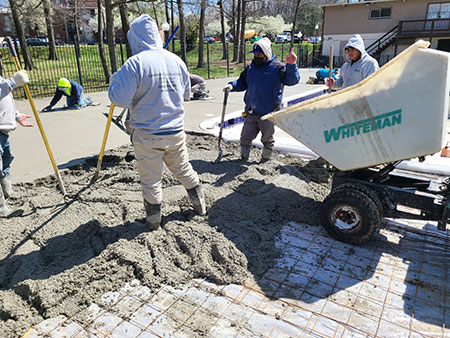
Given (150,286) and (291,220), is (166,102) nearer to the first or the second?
(150,286)

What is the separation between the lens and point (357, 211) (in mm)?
3008

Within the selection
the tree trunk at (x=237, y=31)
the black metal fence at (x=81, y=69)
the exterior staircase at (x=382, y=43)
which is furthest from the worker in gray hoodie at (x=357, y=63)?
the exterior staircase at (x=382, y=43)

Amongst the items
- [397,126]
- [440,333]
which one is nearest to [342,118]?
[397,126]

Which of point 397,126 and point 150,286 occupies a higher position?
point 397,126

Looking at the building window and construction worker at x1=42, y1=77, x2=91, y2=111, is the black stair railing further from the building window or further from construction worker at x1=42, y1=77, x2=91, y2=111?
construction worker at x1=42, y1=77, x2=91, y2=111

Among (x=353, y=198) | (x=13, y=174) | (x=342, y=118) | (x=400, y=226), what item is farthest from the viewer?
(x=13, y=174)

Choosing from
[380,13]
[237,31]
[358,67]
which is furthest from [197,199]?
[380,13]

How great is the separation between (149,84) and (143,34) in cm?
43

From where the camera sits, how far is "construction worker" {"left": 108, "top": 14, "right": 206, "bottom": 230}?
8.88 feet

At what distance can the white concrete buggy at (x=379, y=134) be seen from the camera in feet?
8.05

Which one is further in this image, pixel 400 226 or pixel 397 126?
pixel 400 226

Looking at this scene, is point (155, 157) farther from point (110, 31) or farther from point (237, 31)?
point (237, 31)

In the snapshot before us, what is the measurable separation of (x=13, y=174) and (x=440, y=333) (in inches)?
188

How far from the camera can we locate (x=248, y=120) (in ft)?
15.8
